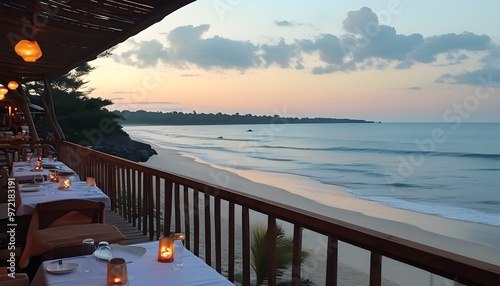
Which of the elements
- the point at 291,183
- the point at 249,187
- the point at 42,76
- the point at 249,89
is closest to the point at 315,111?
the point at 249,89

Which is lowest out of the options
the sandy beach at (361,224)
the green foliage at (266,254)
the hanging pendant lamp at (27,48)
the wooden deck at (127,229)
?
the sandy beach at (361,224)

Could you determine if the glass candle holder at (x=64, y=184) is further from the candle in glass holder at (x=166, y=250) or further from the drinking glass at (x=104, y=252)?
the candle in glass holder at (x=166, y=250)

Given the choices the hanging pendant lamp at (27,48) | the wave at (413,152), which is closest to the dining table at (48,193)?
the hanging pendant lamp at (27,48)

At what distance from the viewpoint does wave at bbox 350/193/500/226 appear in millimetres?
12930

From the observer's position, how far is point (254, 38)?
2145 cm

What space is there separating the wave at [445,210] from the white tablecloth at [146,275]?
12895 mm

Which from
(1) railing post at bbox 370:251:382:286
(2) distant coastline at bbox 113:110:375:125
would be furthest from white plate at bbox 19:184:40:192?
(2) distant coastline at bbox 113:110:375:125

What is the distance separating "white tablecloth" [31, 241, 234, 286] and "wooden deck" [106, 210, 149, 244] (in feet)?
7.91

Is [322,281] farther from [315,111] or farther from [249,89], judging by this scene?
[315,111]

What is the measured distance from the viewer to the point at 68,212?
3309mm

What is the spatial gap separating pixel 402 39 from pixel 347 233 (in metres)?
26.7

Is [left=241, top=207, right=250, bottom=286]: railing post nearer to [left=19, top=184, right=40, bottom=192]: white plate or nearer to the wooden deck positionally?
the wooden deck

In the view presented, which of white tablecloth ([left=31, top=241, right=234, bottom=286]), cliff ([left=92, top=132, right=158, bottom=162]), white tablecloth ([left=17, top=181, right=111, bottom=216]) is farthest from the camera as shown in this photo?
cliff ([left=92, top=132, right=158, bottom=162])

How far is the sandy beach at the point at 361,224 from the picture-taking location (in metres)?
7.17
